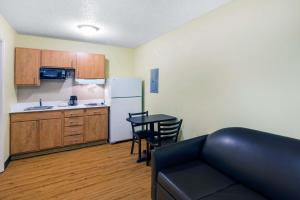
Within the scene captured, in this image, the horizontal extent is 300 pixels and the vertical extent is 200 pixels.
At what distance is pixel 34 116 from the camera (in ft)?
11.1

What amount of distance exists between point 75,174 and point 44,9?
2.52 metres

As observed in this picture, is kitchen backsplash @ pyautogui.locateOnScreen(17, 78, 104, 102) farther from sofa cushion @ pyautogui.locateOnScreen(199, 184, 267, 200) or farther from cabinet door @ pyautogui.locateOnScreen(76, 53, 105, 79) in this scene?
sofa cushion @ pyautogui.locateOnScreen(199, 184, 267, 200)

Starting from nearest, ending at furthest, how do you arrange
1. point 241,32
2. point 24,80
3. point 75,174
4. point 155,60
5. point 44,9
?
A: point 241,32 < point 44,9 < point 75,174 < point 24,80 < point 155,60

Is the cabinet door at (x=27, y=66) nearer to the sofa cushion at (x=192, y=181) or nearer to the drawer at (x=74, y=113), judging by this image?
the drawer at (x=74, y=113)

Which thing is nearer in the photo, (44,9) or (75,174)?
(44,9)

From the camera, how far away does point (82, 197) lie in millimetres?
2217

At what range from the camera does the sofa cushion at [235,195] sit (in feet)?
4.90

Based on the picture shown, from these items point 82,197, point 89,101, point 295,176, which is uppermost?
point 89,101

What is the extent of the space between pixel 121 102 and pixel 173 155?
2.41 m

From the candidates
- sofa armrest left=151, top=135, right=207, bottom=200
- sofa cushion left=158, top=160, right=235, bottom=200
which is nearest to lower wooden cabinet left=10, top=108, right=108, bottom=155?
sofa armrest left=151, top=135, right=207, bottom=200

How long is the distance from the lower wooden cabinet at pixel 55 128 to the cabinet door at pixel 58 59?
1021 millimetres

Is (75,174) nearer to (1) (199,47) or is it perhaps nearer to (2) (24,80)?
(2) (24,80)

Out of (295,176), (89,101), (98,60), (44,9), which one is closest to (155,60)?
(98,60)

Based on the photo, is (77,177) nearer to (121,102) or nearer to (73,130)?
(73,130)
